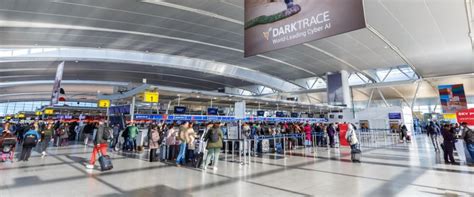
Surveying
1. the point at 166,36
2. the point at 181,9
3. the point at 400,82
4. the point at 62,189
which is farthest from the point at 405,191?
the point at 400,82

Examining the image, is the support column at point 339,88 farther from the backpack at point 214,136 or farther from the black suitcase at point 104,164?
the black suitcase at point 104,164

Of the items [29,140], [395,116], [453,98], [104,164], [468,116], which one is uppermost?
[453,98]

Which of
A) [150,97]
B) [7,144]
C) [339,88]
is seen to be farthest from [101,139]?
[339,88]

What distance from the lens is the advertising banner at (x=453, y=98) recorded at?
13805mm

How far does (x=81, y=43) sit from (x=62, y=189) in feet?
44.0

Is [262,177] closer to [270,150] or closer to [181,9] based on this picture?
[270,150]

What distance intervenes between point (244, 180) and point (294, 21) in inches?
149

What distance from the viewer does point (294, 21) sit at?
4.28 metres

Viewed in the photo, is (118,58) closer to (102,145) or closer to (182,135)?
(102,145)

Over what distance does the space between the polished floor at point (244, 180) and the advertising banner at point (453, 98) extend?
9440mm

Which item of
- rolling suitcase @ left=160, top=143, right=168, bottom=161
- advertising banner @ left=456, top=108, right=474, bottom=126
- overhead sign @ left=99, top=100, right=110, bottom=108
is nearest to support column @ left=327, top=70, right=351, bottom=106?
advertising banner @ left=456, top=108, right=474, bottom=126

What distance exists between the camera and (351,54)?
1816 centimetres

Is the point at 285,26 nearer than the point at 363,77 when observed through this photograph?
Yes

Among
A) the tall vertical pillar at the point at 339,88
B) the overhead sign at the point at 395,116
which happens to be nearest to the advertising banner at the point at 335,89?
the tall vertical pillar at the point at 339,88
